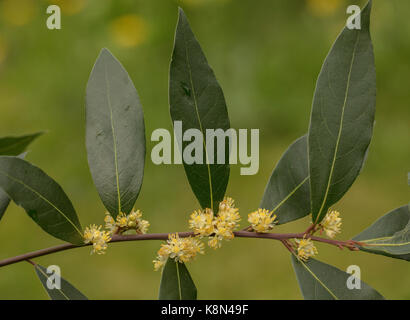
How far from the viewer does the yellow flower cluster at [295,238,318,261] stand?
2.14 ft

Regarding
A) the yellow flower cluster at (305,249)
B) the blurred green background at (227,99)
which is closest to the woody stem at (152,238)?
the yellow flower cluster at (305,249)

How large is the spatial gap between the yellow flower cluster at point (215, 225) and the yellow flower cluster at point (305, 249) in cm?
9

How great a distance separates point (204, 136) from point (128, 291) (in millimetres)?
1703

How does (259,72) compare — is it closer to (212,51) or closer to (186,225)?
(212,51)

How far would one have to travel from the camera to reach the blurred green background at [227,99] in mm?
2242

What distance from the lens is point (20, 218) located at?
2.46 m

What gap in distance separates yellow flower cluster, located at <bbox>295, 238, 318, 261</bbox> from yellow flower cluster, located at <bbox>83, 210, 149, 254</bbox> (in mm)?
212

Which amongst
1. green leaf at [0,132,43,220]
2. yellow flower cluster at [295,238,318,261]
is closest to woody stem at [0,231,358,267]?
yellow flower cluster at [295,238,318,261]

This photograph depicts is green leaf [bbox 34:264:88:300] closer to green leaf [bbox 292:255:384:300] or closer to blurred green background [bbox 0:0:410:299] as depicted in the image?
green leaf [bbox 292:255:384:300]

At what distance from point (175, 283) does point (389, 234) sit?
0.30 m

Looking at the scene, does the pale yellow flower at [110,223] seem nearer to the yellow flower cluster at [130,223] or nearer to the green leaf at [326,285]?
the yellow flower cluster at [130,223]

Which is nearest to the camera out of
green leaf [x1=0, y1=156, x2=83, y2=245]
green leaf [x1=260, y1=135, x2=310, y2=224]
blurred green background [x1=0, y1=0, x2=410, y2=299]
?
green leaf [x1=0, y1=156, x2=83, y2=245]

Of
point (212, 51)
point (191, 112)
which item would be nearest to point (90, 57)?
point (212, 51)

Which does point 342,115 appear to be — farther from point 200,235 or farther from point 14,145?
point 14,145
